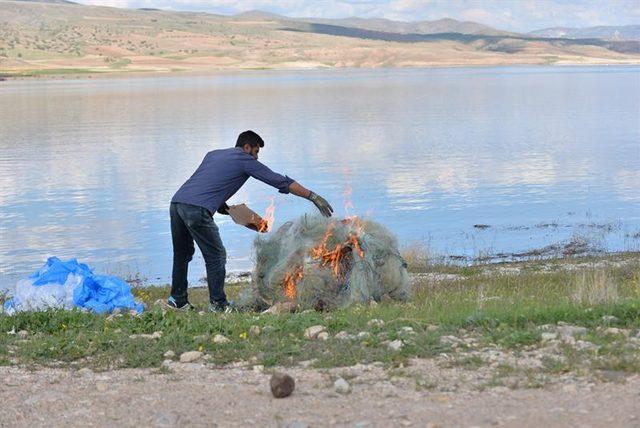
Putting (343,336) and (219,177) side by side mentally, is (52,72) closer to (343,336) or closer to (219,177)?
(219,177)

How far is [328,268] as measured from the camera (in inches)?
408

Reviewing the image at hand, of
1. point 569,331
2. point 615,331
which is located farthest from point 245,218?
point 615,331

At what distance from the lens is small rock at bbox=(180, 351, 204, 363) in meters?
7.48

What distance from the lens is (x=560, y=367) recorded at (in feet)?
21.9

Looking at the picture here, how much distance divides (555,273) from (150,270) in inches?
290

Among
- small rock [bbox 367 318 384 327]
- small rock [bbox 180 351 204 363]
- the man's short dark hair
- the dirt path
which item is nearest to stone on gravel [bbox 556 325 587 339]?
the dirt path

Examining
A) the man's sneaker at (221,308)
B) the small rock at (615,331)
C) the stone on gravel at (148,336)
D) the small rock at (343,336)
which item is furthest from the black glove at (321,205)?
the small rock at (615,331)

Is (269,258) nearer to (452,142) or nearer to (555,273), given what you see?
(555,273)

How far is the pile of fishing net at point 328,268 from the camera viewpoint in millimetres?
10281

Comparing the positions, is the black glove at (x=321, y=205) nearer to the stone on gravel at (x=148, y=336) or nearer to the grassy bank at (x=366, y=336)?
the grassy bank at (x=366, y=336)

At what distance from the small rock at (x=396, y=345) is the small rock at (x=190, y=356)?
1.38m

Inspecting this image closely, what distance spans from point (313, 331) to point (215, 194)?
274 centimetres

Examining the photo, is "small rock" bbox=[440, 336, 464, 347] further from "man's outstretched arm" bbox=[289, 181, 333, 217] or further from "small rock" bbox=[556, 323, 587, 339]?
"man's outstretched arm" bbox=[289, 181, 333, 217]

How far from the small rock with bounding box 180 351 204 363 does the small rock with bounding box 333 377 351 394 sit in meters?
1.34
